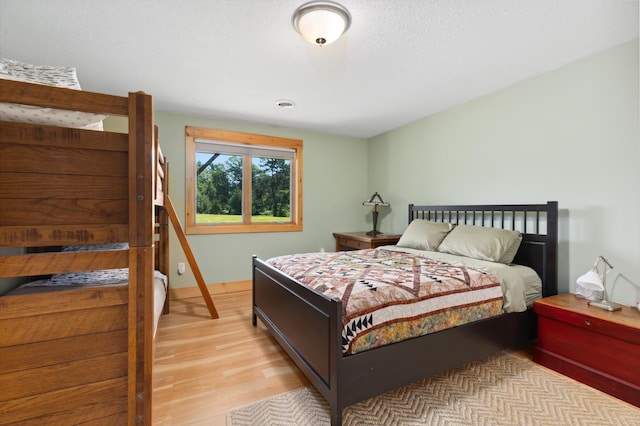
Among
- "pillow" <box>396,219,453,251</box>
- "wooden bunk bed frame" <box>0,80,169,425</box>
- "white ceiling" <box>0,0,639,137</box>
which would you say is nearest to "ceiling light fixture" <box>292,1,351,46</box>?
"white ceiling" <box>0,0,639,137</box>

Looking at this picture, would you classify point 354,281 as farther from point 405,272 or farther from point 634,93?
point 634,93

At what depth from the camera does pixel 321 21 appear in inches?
69.8

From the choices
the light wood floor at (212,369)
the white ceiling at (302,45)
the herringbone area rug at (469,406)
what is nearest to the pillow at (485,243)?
the herringbone area rug at (469,406)

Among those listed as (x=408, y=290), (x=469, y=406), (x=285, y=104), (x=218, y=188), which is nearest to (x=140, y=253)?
(x=408, y=290)

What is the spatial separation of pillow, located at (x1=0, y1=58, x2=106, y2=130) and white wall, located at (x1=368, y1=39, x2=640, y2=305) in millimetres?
3269

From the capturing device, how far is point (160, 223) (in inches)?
119

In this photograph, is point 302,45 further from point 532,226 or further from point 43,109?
point 532,226

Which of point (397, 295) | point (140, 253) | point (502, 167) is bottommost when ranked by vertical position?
point (397, 295)

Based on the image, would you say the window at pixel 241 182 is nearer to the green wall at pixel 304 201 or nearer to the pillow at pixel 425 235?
the green wall at pixel 304 201

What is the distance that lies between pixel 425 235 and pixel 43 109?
3101 millimetres

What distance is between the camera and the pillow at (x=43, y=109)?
1.08m

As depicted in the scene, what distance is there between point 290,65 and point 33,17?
5.48ft

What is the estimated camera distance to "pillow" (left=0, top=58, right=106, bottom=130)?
108cm

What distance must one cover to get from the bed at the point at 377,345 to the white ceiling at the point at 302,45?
4.19ft
